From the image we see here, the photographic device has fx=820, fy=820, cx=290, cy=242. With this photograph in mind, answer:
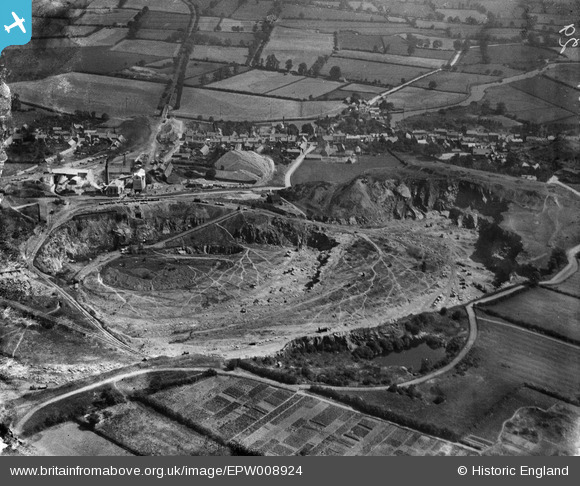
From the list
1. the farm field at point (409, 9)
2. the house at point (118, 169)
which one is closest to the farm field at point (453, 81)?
the farm field at point (409, 9)

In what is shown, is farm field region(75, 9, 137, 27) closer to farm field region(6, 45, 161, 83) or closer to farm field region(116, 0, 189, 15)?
farm field region(116, 0, 189, 15)

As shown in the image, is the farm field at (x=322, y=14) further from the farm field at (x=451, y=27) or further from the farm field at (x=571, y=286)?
the farm field at (x=571, y=286)

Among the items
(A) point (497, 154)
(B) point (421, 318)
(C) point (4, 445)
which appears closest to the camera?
(C) point (4, 445)

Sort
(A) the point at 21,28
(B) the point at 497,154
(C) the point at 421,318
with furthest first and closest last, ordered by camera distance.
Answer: (B) the point at 497,154
(C) the point at 421,318
(A) the point at 21,28

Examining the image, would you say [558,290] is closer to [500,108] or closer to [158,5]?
[500,108]

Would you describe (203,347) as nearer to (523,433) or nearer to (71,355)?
(71,355)

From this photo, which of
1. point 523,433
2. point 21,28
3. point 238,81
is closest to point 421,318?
point 523,433

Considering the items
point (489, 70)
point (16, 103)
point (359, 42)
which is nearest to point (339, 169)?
point (359, 42)
